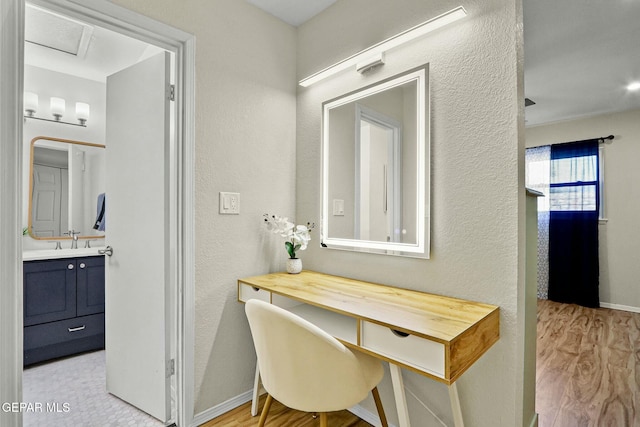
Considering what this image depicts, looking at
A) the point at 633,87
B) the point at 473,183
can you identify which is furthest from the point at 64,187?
the point at 633,87

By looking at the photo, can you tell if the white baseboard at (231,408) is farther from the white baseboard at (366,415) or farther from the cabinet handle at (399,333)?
the cabinet handle at (399,333)

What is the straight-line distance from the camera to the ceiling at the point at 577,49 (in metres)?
2.00

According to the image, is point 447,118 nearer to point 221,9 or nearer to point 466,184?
point 466,184

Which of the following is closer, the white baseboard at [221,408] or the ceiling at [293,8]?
the white baseboard at [221,408]

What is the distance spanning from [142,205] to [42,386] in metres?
1.45

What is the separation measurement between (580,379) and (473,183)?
1987 mm

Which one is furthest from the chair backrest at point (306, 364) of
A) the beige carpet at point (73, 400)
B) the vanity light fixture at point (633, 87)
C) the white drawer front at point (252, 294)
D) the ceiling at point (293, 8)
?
the vanity light fixture at point (633, 87)

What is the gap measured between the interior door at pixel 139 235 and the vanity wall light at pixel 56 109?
1.15 meters

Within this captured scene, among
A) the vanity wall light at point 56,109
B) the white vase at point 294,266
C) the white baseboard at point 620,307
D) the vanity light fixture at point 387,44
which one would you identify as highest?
the vanity wall light at point 56,109

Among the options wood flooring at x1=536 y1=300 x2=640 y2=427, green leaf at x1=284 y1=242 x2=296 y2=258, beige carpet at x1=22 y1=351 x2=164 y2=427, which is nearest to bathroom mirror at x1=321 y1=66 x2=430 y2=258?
green leaf at x1=284 y1=242 x2=296 y2=258

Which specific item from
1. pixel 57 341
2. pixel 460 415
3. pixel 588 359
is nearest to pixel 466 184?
pixel 460 415

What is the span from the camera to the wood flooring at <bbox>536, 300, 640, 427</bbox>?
1.85 meters

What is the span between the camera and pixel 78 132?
2951 mm

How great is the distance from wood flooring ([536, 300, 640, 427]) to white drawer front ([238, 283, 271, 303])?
169 cm
